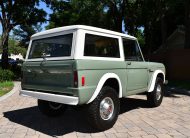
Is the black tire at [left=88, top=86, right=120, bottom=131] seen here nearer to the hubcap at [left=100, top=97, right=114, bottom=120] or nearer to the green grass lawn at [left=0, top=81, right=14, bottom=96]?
the hubcap at [left=100, top=97, right=114, bottom=120]

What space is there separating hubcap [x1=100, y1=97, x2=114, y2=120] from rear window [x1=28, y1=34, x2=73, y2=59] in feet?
4.31

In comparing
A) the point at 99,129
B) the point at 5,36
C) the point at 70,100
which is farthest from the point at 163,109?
the point at 5,36

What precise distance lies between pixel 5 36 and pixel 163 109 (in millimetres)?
14830

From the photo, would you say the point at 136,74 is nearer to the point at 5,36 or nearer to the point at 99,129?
the point at 99,129

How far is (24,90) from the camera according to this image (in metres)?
6.56

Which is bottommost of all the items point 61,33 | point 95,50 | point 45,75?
point 45,75

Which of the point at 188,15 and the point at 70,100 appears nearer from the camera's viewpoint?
the point at 70,100

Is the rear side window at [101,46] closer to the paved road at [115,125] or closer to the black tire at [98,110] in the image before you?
the black tire at [98,110]

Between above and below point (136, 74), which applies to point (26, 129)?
below

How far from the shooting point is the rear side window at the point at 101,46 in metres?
5.72

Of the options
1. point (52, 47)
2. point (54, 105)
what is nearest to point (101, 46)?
point (52, 47)

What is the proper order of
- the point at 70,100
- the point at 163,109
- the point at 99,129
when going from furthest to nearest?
the point at 163,109 → the point at 99,129 → the point at 70,100

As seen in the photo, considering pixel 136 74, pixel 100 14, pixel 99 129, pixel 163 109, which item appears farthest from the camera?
pixel 100 14

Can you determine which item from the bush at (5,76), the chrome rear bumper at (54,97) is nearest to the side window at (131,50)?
the chrome rear bumper at (54,97)
